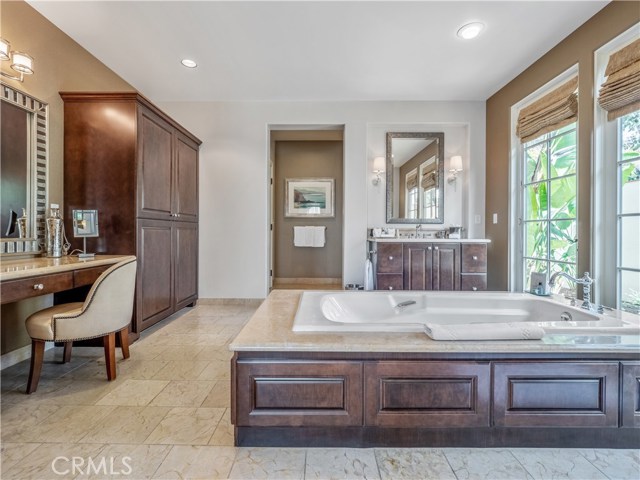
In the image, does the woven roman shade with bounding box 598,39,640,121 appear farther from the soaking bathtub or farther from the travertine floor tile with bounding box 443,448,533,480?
the travertine floor tile with bounding box 443,448,533,480

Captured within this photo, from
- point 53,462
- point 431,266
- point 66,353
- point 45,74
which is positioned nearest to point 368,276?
point 431,266

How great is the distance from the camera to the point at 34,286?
1616 millimetres

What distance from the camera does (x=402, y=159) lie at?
389 cm

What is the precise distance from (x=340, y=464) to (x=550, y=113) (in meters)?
3.20

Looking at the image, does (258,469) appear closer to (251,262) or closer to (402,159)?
(251,262)

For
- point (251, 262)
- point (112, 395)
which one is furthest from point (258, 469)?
point (251, 262)

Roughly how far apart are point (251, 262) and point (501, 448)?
3.11 meters

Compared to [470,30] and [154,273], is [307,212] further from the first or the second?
[470,30]

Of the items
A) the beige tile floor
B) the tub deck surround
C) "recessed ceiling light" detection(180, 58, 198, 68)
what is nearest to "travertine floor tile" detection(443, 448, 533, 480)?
the beige tile floor

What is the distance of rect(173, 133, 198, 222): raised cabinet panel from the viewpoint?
10.6 feet

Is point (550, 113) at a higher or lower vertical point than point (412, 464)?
higher

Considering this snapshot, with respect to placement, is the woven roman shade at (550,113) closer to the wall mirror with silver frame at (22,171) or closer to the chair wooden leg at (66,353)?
the wall mirror with silver frame at (22,171)

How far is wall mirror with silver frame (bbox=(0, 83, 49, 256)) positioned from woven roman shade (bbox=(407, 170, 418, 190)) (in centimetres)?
359

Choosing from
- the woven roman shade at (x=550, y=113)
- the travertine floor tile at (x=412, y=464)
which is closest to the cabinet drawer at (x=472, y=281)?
the woven roman shade at (x=550, y=113)
